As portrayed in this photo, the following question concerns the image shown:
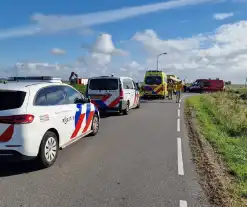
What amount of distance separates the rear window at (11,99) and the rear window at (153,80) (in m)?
20.8

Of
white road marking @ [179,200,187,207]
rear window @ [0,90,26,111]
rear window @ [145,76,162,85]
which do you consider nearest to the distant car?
rear window @ [0,90,26,111]

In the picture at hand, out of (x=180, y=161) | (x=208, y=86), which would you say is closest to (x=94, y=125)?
(x=180, y=161)

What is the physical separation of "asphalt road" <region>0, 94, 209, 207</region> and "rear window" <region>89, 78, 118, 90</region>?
18.5 ft

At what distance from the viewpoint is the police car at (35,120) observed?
4.99 m

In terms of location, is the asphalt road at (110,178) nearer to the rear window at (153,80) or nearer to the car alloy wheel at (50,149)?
the car alloy wheel at (50,149)

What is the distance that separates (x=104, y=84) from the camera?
13461 mm

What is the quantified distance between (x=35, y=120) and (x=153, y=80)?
68.6ft

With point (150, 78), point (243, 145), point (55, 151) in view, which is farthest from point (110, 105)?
point (150, 78)

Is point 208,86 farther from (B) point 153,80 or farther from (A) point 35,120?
(A) point 35,120

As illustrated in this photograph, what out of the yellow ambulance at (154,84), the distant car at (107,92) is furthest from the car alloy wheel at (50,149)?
the yellow ambulance at (154,84)

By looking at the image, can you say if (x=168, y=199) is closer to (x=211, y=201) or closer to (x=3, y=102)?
(x=211, y=201)

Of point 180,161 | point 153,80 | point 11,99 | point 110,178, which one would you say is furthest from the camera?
point 153,80

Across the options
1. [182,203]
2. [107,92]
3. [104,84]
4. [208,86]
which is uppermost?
[104,84]

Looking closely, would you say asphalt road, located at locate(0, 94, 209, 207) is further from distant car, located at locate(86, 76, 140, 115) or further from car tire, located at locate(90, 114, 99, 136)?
distant car, located at locate(86, 76, 140, 115)
